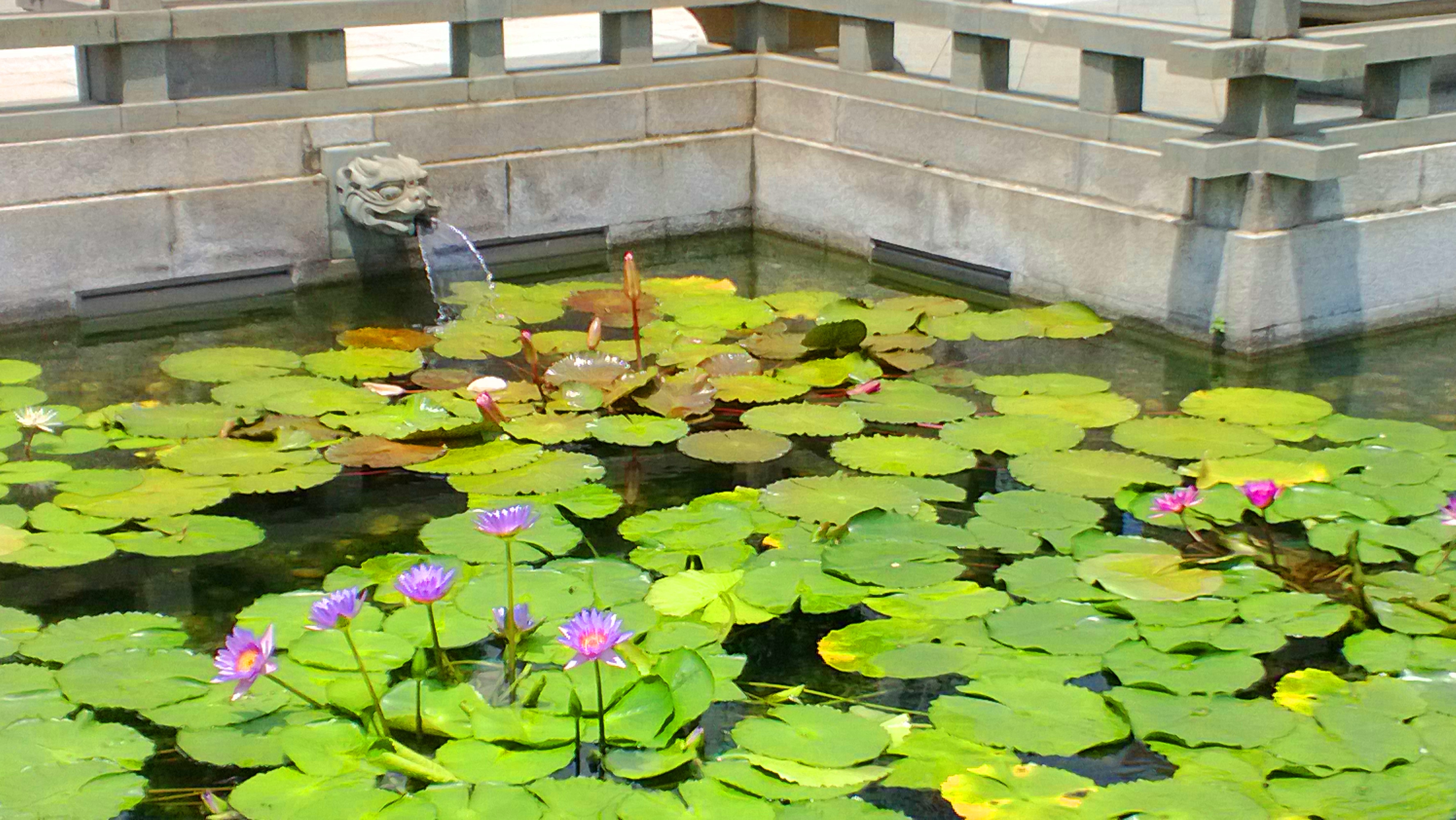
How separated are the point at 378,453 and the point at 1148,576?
200cm

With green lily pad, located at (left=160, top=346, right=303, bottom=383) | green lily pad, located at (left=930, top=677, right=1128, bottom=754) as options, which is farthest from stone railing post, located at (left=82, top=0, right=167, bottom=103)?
green lily pad, located at (left=930, top=677, right=1128, bottom=754)

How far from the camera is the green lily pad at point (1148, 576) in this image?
3395 mm

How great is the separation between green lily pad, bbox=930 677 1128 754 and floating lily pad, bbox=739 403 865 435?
4.69ft

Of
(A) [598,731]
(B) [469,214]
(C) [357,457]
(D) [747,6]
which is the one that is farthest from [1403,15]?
(A) [598,731]

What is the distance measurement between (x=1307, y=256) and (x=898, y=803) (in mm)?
3255

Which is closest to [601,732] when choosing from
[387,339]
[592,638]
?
[592,638]

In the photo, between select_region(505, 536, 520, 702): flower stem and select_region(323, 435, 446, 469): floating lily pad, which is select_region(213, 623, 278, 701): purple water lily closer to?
select_region(505, 536, 520, 702): flower stem

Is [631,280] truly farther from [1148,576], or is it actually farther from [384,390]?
[1148,576]

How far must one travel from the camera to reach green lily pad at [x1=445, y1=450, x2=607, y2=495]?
4008 millimetres

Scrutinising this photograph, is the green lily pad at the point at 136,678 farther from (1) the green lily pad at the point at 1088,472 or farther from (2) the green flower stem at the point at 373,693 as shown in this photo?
(1) the green lily pad at the point at 1088,472

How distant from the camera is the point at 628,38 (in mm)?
6641

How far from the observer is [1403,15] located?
18.9 ft

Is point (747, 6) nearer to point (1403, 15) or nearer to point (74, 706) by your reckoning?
point (1403, 15)

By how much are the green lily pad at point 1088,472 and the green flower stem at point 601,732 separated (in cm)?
156
